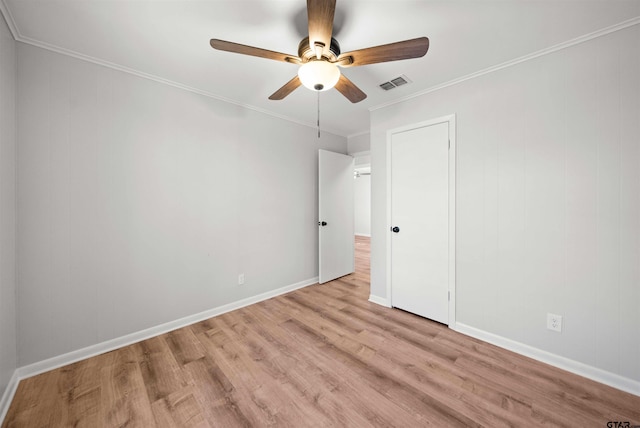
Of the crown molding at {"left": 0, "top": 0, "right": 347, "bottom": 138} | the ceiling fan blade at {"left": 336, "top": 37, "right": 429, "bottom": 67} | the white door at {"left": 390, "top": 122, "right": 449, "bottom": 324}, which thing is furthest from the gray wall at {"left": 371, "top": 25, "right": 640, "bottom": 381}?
the crown molding at {"left": 0, "top": 0, "right": 347, "bottom": 138}

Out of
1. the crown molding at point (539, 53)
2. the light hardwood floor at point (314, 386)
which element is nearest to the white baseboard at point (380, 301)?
the light hardwood floor at point (314, 386)

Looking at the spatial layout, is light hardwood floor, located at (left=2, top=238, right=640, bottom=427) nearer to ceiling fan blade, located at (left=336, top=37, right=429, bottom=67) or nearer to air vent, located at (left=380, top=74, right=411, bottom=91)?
ceiling fan blade, located at (left=336, top=37, right=429, bottom=67)

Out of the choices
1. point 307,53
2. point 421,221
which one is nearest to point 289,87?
point 307,53

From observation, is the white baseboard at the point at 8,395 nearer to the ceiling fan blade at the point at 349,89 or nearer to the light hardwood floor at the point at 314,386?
the light hardwood floor at the point at 314,386

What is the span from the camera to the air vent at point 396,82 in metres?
2.32

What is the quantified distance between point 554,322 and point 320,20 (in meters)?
2.73

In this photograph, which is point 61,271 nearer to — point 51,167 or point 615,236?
point 51,167

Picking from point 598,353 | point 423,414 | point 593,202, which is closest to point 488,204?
point 593,202

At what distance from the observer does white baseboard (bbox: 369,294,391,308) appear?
2912 mm

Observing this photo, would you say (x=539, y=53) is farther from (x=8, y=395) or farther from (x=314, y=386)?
(x=8, y=395)

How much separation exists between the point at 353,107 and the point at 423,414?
10.1 feet

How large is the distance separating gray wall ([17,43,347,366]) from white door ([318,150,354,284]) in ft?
2.66

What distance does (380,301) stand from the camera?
117 inches

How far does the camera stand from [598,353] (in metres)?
1.70
